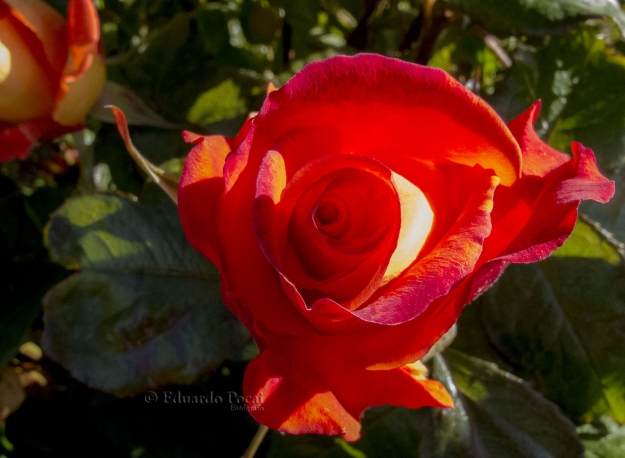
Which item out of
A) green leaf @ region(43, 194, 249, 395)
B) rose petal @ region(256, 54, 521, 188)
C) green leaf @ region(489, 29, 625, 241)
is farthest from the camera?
green leaf @ region(489, 29, 625, 241)

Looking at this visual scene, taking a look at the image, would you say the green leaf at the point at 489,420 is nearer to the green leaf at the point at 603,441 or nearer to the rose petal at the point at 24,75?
the green leaf at the point at 603,441

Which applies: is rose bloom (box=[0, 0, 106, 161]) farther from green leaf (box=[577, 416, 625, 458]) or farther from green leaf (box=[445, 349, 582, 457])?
green leaf (box=[577, 416, 625, 458])

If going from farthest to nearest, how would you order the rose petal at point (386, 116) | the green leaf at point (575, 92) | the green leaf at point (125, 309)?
the green leaf at point (575, 92)
the green leaf at point (125, 309)
the rose petal at point (386, 116)

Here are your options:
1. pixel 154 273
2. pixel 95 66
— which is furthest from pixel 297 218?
pixel 95 66

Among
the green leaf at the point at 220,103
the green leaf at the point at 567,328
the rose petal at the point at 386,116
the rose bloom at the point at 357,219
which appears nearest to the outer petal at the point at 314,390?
the rose bloom at the point at 357,219

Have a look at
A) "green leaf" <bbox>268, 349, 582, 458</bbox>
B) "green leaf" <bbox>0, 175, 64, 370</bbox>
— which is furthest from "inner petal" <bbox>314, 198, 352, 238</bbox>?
"green leaf" <bbox>0, 175, 64, 370</bbox>

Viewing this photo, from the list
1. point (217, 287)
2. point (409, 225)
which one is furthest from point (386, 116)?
point (217, 287)

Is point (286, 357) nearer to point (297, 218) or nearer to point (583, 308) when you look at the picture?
point (297, 218)
